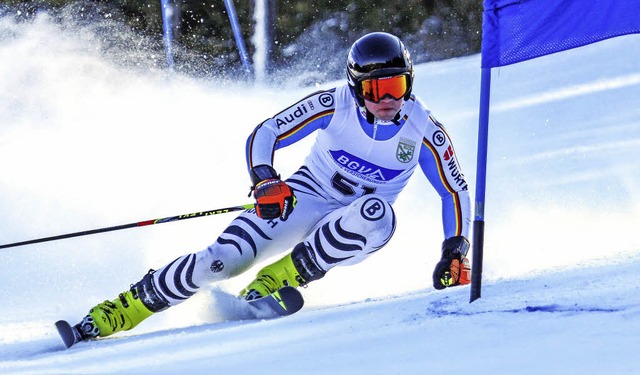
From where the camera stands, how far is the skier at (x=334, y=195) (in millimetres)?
4559

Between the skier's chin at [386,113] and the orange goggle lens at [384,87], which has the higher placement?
the orange goggle lens at [384,87]

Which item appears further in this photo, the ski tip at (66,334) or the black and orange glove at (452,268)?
the black and orange glove at (452,268)

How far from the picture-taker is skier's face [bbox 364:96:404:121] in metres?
4.67

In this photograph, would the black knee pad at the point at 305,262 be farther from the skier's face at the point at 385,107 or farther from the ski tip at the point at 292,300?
the skier's face at the point at 385,107

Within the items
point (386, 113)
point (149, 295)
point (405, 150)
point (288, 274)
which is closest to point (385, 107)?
point (386, 113)

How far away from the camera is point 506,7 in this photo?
3881 millimetres

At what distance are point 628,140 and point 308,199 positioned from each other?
4574mm

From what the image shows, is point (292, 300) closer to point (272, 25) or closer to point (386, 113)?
point (386, 113)

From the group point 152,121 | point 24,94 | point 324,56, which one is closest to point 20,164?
point 152,121

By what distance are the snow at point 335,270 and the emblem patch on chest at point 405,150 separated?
0.64 m

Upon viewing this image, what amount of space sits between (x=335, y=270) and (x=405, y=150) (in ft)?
3.86

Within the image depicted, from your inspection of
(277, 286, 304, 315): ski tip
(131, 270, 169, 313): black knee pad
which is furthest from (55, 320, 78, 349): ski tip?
(277, 286, 304, 315): ski tip

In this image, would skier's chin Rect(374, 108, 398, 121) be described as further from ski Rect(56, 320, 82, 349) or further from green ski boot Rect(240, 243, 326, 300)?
ski Rect(56, 320, 82, 349)

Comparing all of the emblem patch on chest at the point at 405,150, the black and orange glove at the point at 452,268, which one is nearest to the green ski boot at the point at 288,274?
the black and orange glove at the point at 452,268
